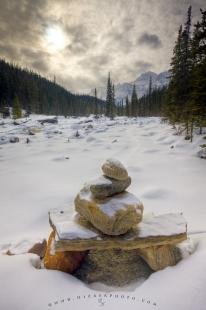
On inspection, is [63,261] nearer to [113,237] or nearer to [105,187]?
[113,237]

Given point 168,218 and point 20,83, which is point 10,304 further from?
point 20,83

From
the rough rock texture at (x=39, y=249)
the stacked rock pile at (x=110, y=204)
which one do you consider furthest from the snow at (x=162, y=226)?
the rough rock texture at (x=39, y=249)

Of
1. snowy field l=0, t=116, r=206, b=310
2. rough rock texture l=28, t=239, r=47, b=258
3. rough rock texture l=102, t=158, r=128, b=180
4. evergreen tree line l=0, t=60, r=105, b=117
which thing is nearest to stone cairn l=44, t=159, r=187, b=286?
rough rock texture l=102, t=158, r=128, b=180

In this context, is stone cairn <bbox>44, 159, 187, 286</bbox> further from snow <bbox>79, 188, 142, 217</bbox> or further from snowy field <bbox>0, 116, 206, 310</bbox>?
snowy field <bbox>0, 116, 206, 310</bbox>

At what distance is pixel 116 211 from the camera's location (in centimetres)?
448

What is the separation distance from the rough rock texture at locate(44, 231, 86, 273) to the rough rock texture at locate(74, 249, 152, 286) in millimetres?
170

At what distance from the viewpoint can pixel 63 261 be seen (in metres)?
4.56

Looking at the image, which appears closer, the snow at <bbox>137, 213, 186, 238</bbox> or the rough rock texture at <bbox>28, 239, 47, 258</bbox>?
the snow at <bbox>137, 213, 186, 238</bbox>

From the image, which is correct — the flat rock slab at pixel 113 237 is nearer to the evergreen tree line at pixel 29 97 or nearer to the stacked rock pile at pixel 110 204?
the stacked rock pile at pixel 110 204

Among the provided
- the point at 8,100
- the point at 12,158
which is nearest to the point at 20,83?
the point at 8,100

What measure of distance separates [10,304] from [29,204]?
4957 mm

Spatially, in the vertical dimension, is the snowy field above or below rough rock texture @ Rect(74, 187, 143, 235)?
below

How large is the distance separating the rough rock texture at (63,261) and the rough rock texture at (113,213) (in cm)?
79

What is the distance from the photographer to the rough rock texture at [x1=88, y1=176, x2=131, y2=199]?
4.69 meters
